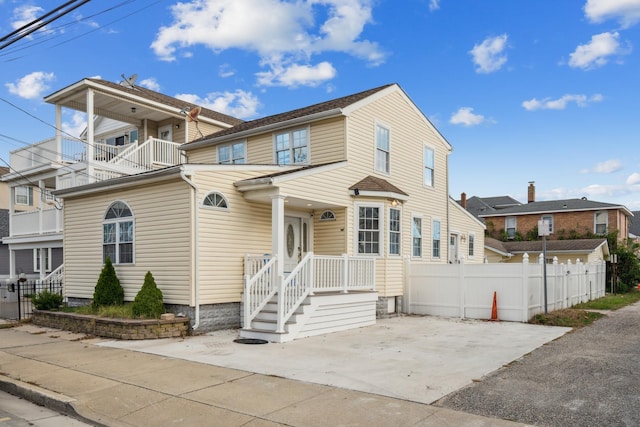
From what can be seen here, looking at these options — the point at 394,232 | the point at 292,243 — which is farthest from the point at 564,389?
the point at 292,243

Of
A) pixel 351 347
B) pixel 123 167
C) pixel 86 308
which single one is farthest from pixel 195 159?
pixel 351 347

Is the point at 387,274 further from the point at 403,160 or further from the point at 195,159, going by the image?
the point at 195,159

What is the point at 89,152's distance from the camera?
1780cm

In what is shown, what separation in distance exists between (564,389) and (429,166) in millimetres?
13263

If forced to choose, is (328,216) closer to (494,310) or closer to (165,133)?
(494,310)

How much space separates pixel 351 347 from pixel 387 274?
536 centimetres

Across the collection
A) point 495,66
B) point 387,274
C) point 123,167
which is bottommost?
point 387,274

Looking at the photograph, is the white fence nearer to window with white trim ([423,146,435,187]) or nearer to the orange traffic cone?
the orange traffic cone

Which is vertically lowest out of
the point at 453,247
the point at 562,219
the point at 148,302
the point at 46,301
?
the point at 46,301

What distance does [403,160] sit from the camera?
57.7 ft

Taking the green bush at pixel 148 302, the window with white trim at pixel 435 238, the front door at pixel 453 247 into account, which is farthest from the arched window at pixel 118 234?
the front door at pixel 453 247

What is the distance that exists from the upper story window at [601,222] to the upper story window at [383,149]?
89.8ft

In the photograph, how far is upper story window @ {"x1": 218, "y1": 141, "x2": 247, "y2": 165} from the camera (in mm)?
16922

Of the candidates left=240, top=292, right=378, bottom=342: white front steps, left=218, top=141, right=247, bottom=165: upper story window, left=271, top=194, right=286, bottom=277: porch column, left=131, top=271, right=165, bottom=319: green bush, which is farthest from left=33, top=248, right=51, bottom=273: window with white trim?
left=240, top=292, right=378, bottom=342: white front steps
